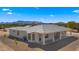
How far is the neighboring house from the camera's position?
3012 mm

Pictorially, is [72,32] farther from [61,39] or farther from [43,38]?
[43,38]

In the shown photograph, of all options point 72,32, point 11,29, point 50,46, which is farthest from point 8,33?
point 72,32

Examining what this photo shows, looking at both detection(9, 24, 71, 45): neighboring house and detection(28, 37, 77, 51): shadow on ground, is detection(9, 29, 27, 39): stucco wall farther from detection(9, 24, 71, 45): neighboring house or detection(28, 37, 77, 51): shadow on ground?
detection(28, 37, 77, 51): shadow on ground

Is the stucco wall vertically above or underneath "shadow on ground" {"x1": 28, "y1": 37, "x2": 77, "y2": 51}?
above

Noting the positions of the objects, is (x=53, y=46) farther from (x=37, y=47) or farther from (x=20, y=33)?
(x=20, y=33)

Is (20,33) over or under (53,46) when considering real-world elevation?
over

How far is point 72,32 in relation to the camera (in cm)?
306

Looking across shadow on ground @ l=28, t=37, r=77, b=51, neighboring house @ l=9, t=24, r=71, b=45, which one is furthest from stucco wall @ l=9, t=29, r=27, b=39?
shadow on ground @ l=28, t=37, r=77, b=51

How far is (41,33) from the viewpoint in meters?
3.00

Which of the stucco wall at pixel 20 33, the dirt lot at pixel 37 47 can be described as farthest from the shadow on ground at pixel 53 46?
the stucco wall at pixel 20 33

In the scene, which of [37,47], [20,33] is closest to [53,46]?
[37,47]

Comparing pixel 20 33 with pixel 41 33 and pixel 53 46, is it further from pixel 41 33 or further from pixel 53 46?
pixel 53 46

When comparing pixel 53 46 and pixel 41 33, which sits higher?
pixel 41 33

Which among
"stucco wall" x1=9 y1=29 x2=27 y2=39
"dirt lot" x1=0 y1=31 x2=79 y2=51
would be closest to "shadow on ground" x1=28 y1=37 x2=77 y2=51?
"dirt lot" x1=0 y1=31 x2=79 y2=51
